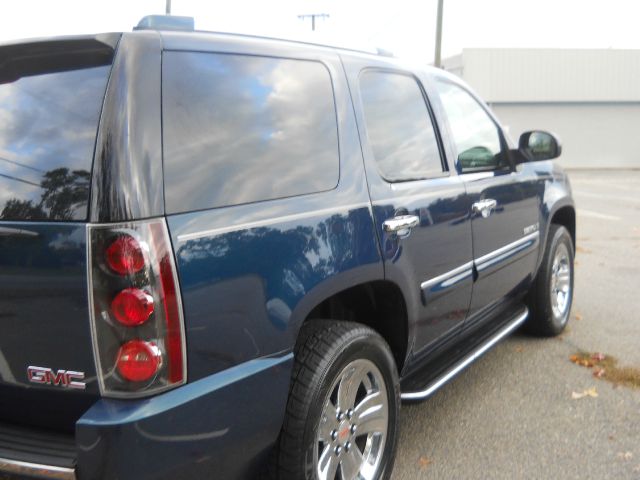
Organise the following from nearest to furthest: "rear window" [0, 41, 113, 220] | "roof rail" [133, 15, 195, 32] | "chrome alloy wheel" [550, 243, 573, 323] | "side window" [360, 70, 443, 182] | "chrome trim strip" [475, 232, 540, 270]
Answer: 1. "rear window" [0, 41, 113, 220]
2. "roof rail" [133, 15, 195, 32]
3. "side window" [360, 70, 443, 182]
4. "chrome trim strip" [475, 232, 540, 270]
5. "chrome alloy wheel" [550, 243, 573, 323]

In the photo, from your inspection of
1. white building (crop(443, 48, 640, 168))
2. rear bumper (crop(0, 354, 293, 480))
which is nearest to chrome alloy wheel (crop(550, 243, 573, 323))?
rear bumper (crop(0, 354, 293, 480))

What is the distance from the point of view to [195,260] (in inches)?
77.9

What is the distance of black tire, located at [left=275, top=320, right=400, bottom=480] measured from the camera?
232 cm

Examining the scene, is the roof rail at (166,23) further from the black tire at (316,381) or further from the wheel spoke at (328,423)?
the wheel spoke at (328,423)

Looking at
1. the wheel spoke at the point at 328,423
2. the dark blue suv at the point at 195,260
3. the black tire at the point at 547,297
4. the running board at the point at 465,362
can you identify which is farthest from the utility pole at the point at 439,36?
the wheel spoke at the point at 328,423

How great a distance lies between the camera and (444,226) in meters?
3.24

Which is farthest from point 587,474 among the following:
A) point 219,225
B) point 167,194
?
point 167,194

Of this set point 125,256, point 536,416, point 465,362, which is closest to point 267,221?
point 125,256

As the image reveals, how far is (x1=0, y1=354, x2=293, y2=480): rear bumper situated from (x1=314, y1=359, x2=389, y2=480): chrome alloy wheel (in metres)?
0.30

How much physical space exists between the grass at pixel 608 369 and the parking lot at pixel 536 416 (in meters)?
0.06

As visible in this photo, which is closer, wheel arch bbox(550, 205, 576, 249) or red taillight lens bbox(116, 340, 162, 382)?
red taillight lens bbox(116, 340, 162, 382)

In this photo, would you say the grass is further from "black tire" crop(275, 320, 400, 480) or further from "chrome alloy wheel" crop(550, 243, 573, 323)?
"black tire" crop(275, 320, 400, 480)

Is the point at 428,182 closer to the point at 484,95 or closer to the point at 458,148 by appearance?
the point at 458,148

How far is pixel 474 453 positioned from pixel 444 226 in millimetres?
1144
